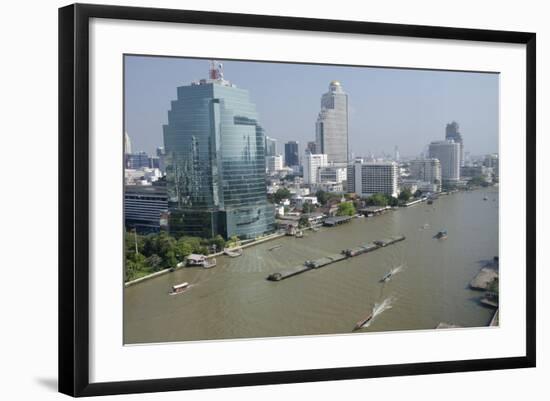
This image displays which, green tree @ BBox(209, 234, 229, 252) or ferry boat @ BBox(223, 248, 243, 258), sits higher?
green tree @ BBox(209, 234, 229, 252)

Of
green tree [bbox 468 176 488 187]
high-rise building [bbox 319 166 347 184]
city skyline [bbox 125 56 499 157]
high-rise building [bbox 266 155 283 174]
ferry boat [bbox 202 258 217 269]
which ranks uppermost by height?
city skyline [bbox 125 56 499 157]

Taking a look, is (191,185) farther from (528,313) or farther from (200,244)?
(528,313)

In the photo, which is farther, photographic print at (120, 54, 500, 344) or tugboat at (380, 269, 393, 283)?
tugboat at (380, 269, 393, 283)

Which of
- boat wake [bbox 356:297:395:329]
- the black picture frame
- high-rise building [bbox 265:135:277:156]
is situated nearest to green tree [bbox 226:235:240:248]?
high-rise building [bbox 265:135:277:156]

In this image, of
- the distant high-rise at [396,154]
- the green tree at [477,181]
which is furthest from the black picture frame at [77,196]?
the green tree at [477,181]

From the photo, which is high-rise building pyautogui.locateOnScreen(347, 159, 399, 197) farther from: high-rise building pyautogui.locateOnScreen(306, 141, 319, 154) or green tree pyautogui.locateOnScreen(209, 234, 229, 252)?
green tree pyautogui.locateOnScreen(209, 234, 229, 252)

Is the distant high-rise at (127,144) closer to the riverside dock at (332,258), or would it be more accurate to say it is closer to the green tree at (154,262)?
the green tree at (154,262)
